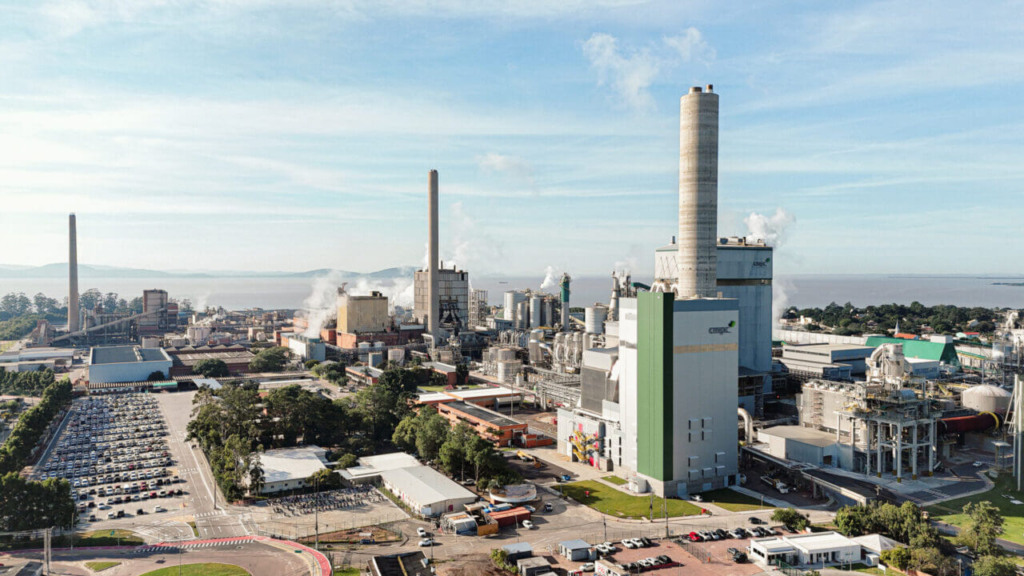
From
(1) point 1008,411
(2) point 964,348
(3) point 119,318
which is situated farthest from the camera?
(3) point 119,318

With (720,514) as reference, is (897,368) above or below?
above

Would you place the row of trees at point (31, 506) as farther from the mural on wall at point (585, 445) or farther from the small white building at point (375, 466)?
the mural on wall at point (585, 445)

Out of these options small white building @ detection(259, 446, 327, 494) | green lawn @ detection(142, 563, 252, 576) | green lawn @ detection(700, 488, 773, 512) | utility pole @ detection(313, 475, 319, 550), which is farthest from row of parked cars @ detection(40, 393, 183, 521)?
green lawn @ detection(700, 488, 773, 512)

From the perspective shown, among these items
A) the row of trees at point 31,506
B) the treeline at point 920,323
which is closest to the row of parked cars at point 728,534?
the row of trees at point 31,506

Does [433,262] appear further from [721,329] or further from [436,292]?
[721,329]

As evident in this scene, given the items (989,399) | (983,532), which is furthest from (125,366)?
(989,399)

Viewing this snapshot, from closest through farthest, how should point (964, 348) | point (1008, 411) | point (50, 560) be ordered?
point (50, 560) < point (1008, 411) < point (964, 348)

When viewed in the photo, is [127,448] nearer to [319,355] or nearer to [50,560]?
[50,560]

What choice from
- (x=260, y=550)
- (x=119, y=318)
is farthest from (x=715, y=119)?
(x=119, y=318)

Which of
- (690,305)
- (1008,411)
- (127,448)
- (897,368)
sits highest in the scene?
(690,305)
